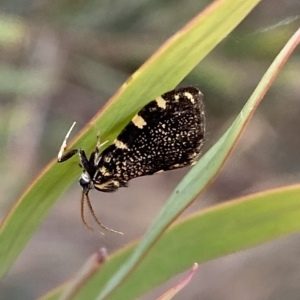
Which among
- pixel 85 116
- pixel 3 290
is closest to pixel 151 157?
pixel 85 116

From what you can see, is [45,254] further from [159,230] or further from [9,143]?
[159,230]

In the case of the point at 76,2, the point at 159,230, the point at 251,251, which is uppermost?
the point at 76,2

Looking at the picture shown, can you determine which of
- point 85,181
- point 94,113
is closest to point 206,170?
point 85,181

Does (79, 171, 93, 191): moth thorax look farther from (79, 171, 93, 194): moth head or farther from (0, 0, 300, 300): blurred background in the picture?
(0, 0, 300, 300): blurred background

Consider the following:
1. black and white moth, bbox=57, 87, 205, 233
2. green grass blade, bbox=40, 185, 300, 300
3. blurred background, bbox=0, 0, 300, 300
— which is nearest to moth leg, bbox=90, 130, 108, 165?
black and white moth, bbox=57, 87, 205, 233

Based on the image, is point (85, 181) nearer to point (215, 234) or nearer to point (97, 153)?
point (97, 153)

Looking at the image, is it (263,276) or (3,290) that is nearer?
(3,290)

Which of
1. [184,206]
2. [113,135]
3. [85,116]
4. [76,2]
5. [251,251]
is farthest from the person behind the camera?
[251,251]

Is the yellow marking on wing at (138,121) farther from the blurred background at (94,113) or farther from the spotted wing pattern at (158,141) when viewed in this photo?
the blurred background at (94,113)
